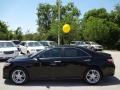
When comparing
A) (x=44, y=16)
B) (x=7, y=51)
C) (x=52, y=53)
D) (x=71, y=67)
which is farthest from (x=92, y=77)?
(x=44, y=16)

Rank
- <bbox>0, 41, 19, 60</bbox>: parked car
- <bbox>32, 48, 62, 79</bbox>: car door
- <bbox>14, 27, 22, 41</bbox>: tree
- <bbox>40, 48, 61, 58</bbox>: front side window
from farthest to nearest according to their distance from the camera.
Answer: <bbox>14, 27, 22, 41</bbox>: tree, <bbox>0, 41, 19, 60</bbox>: parked car, <bbox>40, 48, 61, 58</bbox>: front side window, <bbox>32, 48, 62, 79</bbox>: car door

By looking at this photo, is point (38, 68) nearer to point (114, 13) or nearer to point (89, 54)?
point (89, 54)

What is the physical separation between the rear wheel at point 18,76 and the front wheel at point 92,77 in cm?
242

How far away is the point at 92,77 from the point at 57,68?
144 cm

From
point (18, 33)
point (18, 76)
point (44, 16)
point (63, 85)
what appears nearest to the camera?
point (63, 85)

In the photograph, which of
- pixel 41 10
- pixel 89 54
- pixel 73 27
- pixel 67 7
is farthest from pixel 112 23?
pixel 89 54

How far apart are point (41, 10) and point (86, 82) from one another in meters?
61.7

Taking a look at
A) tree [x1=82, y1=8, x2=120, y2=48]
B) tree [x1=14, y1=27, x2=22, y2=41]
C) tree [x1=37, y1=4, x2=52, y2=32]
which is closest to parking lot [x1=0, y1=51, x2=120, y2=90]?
tree [x1=82, y1=8, x2=120, y2=48]

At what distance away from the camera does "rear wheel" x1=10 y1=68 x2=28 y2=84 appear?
10.6 meters

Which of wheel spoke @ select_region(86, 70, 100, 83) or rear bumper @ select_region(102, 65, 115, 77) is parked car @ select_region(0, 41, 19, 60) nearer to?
wheel spoke @ select_region(86, 70, 100, 83)

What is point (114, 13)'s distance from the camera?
51750 mm

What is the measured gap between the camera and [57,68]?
10586mm

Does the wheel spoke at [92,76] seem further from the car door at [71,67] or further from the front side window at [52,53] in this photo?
the front side window at [52,53]

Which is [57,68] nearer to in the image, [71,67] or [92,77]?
[71,67]
